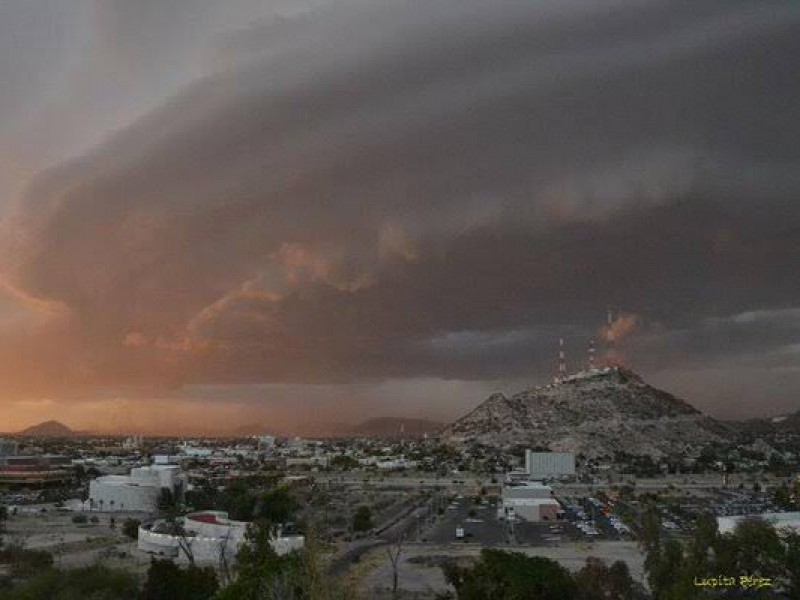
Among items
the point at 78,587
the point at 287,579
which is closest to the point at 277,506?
the point at 78,587

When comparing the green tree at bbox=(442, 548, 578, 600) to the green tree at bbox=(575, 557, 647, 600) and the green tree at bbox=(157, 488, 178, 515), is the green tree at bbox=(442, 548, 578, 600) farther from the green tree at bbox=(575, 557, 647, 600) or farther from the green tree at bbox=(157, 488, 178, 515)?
the green tree at bbox=(157, 488, 178, 515)

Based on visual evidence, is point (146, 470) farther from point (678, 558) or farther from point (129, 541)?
point (678, 558)

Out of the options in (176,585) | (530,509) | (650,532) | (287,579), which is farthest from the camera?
(530,509)

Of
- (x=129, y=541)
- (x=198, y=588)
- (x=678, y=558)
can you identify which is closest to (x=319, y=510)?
(x=129, y=541)

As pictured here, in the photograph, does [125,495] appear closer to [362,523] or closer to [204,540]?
[362,523]

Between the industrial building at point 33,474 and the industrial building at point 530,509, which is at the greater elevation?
the industrial building at point 33,474

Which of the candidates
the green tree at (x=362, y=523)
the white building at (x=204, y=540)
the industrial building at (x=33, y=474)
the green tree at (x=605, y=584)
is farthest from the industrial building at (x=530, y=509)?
the industrial building at (x=33, y=474)

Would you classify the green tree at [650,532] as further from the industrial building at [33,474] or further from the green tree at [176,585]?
the industrial building at [33,474]
